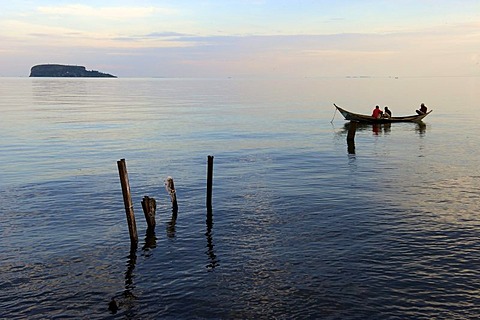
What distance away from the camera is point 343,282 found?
15734 millimetres

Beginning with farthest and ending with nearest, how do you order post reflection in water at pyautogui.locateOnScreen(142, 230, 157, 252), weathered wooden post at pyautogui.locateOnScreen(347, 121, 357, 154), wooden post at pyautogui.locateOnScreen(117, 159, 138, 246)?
weathered wooden post at pyautogui.locateOnScreen(347, 121, 357, 154), post reflection in water at pyautogui.locateOnScreen(142, 230, 157, 252), wooden post at pyautogui.locateOnScreen(117, 159, 138, 246)

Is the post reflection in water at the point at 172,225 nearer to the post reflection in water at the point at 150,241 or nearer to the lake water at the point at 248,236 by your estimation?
the lake water at the point at 248,236

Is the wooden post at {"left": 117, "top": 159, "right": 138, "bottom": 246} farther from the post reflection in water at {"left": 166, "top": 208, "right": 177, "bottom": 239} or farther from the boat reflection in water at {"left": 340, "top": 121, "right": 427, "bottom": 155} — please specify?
the boat reflection in water at {"left": 340, "top": 121, "right": 427, "bottom": 155}

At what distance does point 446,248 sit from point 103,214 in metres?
15.4

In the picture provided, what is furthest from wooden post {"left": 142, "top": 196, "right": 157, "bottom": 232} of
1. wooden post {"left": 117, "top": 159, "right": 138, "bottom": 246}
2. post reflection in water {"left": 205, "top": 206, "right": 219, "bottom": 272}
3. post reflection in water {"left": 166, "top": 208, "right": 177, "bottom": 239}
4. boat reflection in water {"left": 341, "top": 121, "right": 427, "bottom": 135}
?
boat reflection in water {"left": 341, "top": 121, "right": 427, "bottom": 135}

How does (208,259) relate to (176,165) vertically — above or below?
below

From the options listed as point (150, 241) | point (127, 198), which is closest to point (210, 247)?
point (150, 241)

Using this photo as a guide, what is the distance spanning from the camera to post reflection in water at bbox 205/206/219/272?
17250mm

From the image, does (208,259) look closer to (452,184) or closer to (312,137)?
(452,184)

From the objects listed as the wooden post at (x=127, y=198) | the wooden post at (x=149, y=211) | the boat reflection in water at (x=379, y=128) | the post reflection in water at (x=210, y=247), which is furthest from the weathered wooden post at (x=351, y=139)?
the wooden post at (x=127, y=198)

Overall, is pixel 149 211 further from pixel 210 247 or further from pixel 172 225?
pixel 210 247

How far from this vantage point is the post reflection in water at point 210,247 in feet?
56.6

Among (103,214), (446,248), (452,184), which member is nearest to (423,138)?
(452,184)

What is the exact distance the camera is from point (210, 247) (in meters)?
19.1
